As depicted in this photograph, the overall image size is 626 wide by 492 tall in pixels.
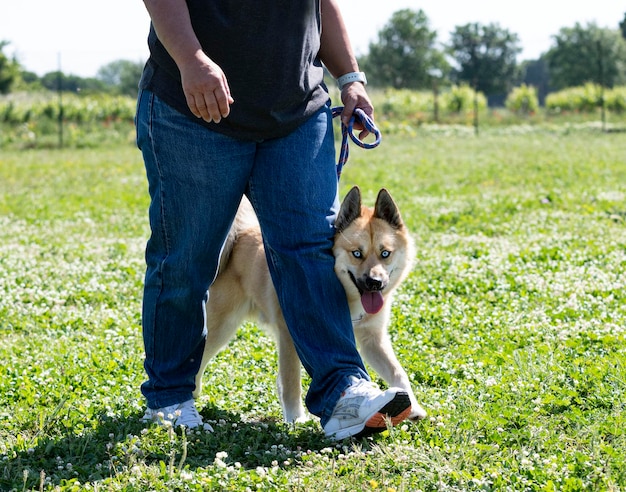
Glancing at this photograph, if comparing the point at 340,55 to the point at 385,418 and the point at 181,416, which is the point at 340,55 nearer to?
the point at 385,418

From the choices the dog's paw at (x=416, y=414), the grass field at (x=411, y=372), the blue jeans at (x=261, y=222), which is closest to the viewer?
the grass field at (x=411, y=372)

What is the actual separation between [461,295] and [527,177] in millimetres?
7090

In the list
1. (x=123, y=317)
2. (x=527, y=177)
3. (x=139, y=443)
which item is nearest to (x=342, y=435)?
(x=139, y=443)

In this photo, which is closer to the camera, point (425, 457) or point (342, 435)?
point (425, 457)

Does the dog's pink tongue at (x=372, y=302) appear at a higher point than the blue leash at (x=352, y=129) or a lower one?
lower

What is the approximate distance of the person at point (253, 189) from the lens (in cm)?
302

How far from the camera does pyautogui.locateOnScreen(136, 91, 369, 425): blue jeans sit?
3078mm

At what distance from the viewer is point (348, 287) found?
3.43 meters

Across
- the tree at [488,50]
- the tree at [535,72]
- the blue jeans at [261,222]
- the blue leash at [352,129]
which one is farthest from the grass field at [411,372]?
the tree at [535,72]

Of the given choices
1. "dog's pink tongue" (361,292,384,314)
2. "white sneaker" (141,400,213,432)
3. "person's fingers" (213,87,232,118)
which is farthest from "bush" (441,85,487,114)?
"person's fingers" (213,87,232,118)

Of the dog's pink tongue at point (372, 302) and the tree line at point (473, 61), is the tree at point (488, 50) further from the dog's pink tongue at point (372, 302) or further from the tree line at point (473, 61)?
the dog's pink tongue at point (372, 302)

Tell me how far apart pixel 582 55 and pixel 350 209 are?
58160 millimetres

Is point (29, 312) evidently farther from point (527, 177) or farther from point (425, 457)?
point (527, 177)

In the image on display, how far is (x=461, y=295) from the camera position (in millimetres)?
5629
